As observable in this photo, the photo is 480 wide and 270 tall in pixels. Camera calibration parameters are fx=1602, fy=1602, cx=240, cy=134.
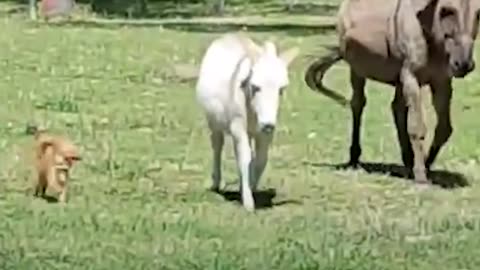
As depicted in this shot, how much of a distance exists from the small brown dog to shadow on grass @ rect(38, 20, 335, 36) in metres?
16.0

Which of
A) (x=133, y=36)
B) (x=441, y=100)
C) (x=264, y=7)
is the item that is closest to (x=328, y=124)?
(x=441, y=100)

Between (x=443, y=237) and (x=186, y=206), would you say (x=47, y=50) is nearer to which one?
(x=186, y=206)

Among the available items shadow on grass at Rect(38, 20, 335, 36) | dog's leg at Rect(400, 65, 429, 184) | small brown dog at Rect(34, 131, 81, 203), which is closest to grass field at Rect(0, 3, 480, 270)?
small brown dog at Rect(34, 131, 81, 203)

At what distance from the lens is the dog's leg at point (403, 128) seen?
1291cm

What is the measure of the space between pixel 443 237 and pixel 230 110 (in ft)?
5.83

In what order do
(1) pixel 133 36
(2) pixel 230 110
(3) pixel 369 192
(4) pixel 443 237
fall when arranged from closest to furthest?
(4) pixel 443 237, (2) pixel 230 110, (3) pixel 369 192, (1) pixel 133 36

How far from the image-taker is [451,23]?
39.7 feet

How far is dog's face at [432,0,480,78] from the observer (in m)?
11.9

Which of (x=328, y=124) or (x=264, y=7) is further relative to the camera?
(x=264, y=7)

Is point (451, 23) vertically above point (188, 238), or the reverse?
point (451, 23)

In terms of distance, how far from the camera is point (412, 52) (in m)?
12.4

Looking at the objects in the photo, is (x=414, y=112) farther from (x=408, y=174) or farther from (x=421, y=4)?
(x=421, y=4)

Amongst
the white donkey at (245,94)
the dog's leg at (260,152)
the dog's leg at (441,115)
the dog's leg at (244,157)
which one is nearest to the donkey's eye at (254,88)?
the white donkey at (245,94)

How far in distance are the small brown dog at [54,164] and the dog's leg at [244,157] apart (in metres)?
1.14
